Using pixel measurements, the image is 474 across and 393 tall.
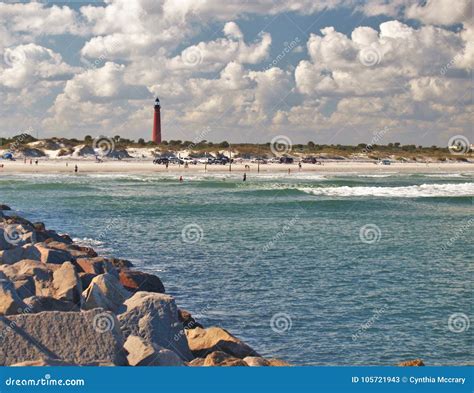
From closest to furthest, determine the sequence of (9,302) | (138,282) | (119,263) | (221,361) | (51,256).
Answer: (221,361) → (9,302) → (138,282) → (51,256) → (119,263)

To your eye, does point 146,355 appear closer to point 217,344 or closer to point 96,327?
point 96,327

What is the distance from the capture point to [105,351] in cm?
1019

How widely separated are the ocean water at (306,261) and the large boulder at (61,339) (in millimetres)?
5099

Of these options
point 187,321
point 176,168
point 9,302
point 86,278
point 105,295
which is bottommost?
point 187,321

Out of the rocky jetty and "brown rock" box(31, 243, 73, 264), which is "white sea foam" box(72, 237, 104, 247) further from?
the rocky jetty

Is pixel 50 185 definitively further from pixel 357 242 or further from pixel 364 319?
pixel 364 319

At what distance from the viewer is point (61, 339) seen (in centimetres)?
1022

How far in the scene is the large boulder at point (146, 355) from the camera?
10266mm

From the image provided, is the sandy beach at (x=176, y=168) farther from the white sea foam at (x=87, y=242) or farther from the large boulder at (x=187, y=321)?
the large boulder at (x=187, y=321)

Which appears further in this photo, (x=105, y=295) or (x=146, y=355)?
(x=105, y=295)

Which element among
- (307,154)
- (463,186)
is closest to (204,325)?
(463,186)

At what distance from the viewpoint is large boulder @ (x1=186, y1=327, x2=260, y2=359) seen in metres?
12.6

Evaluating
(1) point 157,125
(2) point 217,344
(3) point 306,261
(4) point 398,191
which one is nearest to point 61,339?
(2) point 217,344

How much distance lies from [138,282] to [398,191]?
2119 inches
